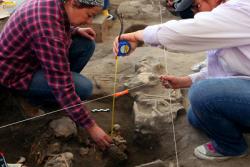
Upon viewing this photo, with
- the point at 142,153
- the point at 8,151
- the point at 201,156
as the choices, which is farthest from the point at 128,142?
the point at 8,151

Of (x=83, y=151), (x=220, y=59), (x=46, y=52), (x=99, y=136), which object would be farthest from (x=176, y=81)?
(x=46, y=52)

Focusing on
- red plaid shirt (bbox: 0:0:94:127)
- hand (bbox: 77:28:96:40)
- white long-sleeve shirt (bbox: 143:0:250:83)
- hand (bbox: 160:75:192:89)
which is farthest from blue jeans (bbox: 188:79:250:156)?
hand (bbox: 77:28:96:40)

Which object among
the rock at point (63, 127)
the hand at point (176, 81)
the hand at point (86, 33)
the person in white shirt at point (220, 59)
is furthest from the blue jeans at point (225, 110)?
the hand at point (86, 33)

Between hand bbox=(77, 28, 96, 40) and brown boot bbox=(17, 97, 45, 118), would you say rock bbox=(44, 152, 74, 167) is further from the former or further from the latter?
hand bbox=(77, 28, 96, 40)

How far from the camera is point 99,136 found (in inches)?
88.0

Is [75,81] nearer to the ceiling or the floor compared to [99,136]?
nearer to the ceiling

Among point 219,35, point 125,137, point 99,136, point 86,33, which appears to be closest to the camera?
point 219,35

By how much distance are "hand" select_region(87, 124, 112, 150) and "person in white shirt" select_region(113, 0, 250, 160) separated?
51cm

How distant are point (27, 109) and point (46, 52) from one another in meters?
0.66

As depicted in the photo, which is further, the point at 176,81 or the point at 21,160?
the point at 176,81

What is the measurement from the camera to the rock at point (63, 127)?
92.6 inches

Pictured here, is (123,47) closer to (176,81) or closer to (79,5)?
(79,5)

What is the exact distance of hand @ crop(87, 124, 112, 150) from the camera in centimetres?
223

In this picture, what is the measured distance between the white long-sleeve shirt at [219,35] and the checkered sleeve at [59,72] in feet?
1.62
